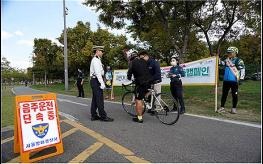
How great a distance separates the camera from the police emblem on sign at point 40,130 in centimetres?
449

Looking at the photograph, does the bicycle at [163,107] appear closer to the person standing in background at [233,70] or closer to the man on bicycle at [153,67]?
the man on bicycle at [153,67]

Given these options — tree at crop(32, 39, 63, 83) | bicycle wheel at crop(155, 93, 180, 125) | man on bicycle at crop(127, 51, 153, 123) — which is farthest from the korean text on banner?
tree at crop(32, 39, 63, 83)

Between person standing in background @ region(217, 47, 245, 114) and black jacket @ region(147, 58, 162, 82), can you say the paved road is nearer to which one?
black jacket @ region(147, 58, 162, 82)

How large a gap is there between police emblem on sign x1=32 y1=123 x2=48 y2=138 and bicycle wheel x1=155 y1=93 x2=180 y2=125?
3.27m

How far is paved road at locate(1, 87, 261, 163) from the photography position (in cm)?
443

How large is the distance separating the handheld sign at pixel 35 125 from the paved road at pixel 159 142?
0.26 metres

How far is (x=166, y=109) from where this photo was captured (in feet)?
23.5

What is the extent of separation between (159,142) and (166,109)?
1.94m

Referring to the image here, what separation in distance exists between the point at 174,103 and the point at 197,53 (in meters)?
27.4

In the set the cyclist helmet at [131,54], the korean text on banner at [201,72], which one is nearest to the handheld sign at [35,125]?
the cyclist helmet at [131,54]

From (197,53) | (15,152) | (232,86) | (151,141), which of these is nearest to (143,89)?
(151,141)

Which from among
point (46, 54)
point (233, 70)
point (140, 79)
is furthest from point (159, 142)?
point (46, 54)

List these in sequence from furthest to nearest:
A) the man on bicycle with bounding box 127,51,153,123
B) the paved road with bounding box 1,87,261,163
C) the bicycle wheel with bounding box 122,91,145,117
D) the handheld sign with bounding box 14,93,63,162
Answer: the bicycle wheel with bounding box 122,91,145,117, the man on bicycle with bounding box 127,51,153,123, the paved road with bounding box 1,87,261,163, the handheld sign with bounding box 14,93,63,162

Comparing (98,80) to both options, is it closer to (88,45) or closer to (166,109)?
(166,109)
